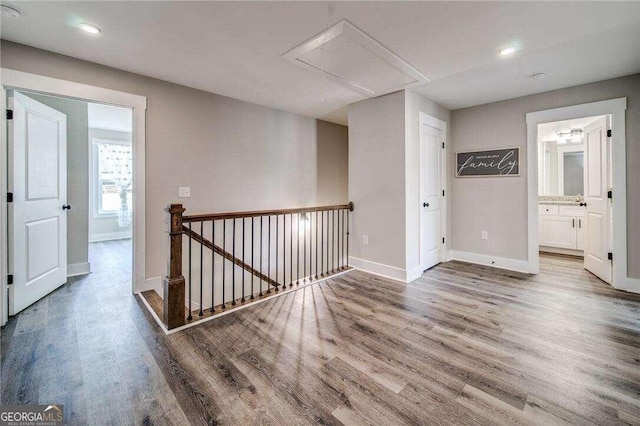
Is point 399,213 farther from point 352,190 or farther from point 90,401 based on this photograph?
point 90,401

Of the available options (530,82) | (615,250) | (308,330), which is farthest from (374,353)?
(530,82)

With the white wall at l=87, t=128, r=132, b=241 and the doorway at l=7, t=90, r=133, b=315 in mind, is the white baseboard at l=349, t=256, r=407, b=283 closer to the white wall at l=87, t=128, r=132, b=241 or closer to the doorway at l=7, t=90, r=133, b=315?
the doorway at l=7, t=90, r=133, b=315

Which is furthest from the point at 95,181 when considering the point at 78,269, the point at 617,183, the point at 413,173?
the point at 617,183

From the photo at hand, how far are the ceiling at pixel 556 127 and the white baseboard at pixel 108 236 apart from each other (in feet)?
30.0

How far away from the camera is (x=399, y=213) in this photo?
351cm

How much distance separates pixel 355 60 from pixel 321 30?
0.59 metres

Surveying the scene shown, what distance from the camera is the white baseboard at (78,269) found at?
12.3 feet

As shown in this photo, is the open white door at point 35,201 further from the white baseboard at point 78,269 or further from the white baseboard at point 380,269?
the white baseboard at point 380,269

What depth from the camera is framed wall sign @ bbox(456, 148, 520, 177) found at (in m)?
3.89

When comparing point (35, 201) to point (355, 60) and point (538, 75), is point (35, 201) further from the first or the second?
point (538, 75)

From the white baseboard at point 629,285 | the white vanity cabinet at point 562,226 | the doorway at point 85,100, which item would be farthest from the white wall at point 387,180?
the white vanity cabinet at point 562,226

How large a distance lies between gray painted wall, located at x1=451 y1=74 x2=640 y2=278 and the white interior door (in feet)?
1.51

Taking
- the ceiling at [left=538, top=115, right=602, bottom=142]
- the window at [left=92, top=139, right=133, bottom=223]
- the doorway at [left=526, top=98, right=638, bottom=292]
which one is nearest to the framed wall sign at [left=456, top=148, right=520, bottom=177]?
the doorway at [left=526, top=98, right=638, bottom=292]

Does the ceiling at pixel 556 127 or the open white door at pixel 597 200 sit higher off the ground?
the ceiling at pixel 556 127
